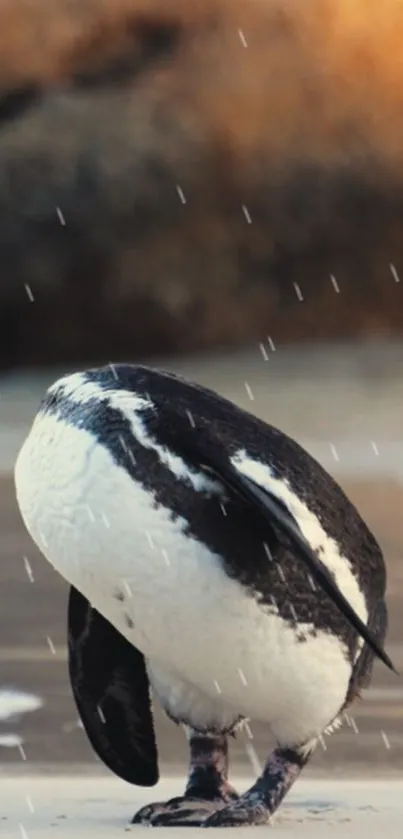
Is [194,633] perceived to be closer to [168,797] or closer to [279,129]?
[168,797]

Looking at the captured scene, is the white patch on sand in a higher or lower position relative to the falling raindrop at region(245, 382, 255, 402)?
lower

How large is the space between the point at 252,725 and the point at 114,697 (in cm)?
24

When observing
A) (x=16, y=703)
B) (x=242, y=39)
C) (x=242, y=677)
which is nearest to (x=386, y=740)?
(x=16, y=703)

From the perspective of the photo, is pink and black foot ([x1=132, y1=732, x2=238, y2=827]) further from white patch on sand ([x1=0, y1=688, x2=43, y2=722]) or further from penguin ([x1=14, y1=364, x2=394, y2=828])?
white patch on sand ([x1=0, y1=688, x2=43, y2=722])

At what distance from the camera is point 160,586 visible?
30.8 inches

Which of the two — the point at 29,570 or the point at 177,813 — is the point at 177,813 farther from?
the point at 29,570

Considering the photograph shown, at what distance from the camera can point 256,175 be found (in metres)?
2.13

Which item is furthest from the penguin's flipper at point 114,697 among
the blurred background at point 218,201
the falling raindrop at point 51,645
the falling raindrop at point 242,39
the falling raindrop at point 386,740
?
the falling raindrop at point 242,39

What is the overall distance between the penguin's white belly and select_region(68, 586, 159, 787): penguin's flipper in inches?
4.4

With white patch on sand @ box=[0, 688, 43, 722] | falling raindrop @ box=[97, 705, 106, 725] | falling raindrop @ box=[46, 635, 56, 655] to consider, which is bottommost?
white patch on sand @ box=[0, 688, 43, 722]

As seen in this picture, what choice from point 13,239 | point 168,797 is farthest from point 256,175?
point 168,797

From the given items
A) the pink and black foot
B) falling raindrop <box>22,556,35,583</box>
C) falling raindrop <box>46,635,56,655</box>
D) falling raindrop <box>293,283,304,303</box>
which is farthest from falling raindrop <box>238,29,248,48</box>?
the pink and black foot

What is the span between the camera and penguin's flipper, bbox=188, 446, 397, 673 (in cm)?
76

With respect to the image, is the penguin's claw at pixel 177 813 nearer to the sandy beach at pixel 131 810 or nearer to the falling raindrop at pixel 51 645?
the sandy beach at pixel 131 810
